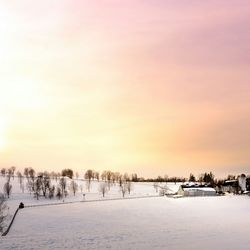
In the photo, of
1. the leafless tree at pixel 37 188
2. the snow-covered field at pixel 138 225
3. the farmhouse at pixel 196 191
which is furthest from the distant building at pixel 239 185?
the leafless tree at pixel 37 188

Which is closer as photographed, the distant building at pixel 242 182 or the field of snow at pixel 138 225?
the field of snow at pixel 138 225

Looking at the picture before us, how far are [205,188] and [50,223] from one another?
8829 cm

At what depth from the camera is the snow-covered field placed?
160 feet

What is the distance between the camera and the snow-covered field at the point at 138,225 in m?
48.8

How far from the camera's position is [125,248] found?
46062 mm

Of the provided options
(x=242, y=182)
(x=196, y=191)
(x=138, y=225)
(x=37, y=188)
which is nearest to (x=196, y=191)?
(x=196, y=191)

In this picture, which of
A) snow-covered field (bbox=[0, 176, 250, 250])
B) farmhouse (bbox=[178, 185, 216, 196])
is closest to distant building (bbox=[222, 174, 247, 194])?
farmhouse (bbox=[178, 185, 216, 196])

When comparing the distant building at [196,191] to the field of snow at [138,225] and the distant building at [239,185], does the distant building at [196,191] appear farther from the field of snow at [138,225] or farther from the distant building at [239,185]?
the field of snow at [138,225]

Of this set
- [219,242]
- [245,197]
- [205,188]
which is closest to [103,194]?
[205,188]

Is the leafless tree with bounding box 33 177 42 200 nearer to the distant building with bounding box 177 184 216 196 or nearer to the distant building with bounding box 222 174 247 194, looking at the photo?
the distant building with bounding box 177 184 216 196

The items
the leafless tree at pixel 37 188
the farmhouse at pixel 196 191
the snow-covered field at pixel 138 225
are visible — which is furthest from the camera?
the leafless tree at pixel 37 188

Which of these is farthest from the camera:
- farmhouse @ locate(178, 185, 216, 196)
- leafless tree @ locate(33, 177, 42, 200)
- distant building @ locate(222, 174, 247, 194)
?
leafless tree @ locate(33, 177, 42, 200)

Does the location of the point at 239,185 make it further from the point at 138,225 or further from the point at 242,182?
the point at 138,225

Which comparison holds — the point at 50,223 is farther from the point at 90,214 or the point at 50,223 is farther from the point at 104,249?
the point at 104,249
